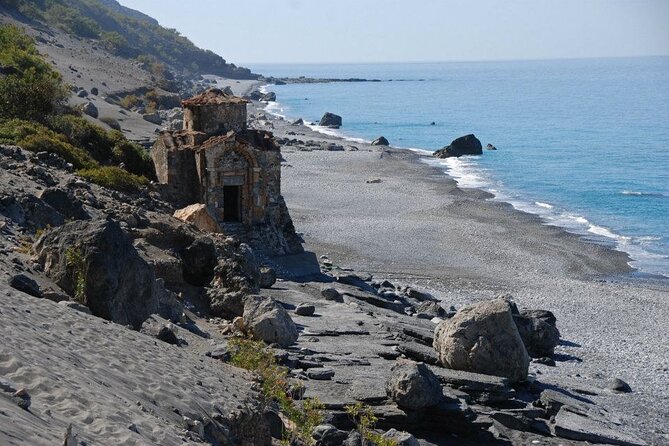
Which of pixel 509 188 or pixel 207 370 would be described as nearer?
pixel 207 370

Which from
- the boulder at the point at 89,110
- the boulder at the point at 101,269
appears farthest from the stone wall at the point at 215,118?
the boulder at the point at 89,110

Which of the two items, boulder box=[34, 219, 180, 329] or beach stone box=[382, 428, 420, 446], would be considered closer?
beach stone box=[382, 428, 420, 446]

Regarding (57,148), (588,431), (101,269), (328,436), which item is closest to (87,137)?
(57,148)

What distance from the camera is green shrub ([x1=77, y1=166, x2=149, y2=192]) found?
950 inches

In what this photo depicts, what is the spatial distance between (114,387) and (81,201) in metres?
11.0

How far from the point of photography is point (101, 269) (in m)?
13.3

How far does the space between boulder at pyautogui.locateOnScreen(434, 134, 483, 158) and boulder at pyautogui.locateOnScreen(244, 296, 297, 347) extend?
185ft

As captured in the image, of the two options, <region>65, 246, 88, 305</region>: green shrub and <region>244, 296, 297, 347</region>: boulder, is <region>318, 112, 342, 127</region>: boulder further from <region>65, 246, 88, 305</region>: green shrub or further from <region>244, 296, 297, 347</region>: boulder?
<region>65, 246, 88, 305</region>: green shrub

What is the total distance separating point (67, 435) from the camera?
22.2 ft

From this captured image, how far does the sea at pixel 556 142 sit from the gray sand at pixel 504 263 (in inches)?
103

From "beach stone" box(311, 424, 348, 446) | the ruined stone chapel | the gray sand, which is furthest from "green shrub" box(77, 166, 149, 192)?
"beach stone" box(311, 424, 348, 446)

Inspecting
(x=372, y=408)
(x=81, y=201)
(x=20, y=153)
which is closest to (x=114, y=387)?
(x=372, y=408)

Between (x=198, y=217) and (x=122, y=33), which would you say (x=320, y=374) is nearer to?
(x=198, y=217)

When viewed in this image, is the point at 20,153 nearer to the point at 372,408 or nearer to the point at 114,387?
the point at 372,408
